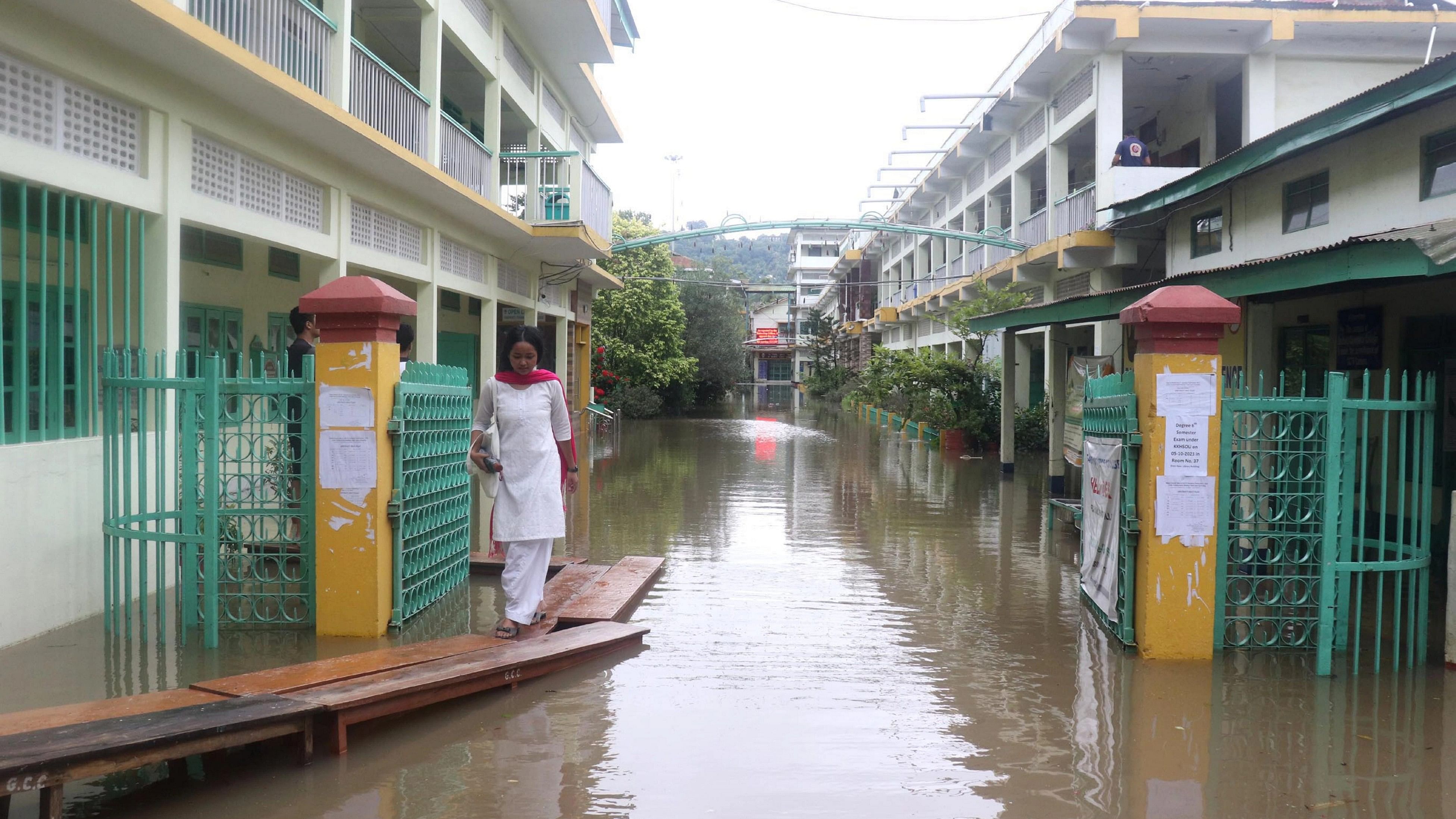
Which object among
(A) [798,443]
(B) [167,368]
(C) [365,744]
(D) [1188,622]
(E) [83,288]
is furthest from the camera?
(A) [798,443]

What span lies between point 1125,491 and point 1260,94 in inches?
518

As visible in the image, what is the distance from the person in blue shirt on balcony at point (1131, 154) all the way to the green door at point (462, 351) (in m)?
11.9

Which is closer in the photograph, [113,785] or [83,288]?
[113,785]

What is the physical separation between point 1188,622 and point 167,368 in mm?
7186

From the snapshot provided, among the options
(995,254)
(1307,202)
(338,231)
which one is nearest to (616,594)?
(338,231)

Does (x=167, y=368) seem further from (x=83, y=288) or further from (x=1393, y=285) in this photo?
(x=1393, y=285)

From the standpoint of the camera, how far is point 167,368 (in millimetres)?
7574

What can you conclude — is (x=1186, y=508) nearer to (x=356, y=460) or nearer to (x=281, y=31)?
(x=356, y=460)

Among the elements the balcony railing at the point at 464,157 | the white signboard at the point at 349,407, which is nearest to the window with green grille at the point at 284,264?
the balcony railing at the point at 464,157

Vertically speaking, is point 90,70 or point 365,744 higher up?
point 90,70

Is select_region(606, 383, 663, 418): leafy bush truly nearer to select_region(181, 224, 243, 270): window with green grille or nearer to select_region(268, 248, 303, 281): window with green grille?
select_region(268, 248, 303, 281): window with green grille

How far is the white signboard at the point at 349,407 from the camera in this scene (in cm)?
603

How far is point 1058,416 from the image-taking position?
15547 mm

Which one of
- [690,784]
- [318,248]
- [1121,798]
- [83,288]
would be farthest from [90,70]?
[1121,798]
